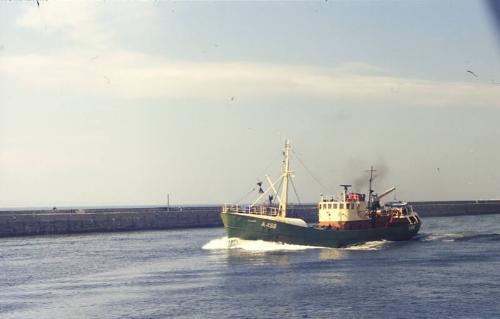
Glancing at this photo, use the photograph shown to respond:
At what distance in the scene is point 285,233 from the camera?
8119 cm

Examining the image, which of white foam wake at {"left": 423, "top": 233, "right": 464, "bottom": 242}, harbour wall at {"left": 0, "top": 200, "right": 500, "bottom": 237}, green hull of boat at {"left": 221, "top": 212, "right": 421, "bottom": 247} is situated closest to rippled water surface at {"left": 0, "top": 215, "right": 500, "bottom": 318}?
green hull of boat at {"left": 221, "top": 212, "right": 421, "bottom": 247}

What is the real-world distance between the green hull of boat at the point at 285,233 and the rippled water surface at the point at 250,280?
1006 mm

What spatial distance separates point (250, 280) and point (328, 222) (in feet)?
103

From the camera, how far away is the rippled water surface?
46.6 meters

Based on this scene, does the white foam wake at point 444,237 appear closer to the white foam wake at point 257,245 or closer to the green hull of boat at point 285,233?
the green hull of boat at point 285,233

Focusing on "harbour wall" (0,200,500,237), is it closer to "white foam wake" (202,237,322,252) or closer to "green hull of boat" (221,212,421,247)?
"white foam wake" (202,237,322,252)

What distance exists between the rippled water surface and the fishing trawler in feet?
4.48

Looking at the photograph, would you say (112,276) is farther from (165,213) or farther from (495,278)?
(165,213)

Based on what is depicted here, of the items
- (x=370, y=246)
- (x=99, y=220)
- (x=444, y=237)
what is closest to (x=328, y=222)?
(x=370, y=246)

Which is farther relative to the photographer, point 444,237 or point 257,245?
point 444,237

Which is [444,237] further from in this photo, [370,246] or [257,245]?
[257,245]

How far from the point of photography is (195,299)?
50.1 metres

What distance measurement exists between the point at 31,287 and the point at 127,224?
233 ft

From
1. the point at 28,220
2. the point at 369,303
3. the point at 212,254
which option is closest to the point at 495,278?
the point at 369,303
